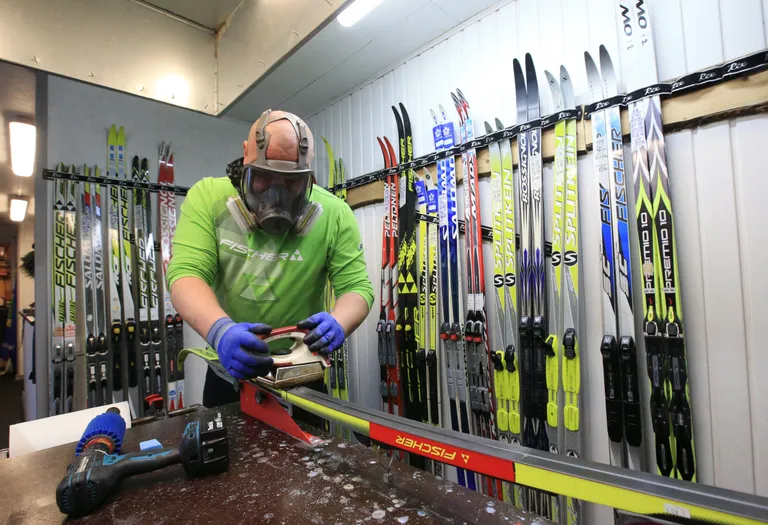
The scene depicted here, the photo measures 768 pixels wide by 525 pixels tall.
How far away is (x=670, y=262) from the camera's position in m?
1.58

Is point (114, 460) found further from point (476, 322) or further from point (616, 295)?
point (616, 295)

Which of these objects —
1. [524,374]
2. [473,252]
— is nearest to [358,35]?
[473,252]

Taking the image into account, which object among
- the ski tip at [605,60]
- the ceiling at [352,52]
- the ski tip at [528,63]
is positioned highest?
the ceiling at [352,52]

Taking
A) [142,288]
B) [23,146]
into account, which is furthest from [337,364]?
[23,146]

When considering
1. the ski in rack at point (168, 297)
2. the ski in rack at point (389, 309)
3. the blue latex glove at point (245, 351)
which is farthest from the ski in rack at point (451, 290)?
the ski in rack at point (168, 297)

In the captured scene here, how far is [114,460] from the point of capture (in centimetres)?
87

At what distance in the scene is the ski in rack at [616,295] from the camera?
165 centimetres

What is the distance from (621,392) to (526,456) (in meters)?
1.29

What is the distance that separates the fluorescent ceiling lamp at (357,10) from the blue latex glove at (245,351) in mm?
1785

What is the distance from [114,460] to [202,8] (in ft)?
8.79

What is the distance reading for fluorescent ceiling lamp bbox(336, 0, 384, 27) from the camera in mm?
2033

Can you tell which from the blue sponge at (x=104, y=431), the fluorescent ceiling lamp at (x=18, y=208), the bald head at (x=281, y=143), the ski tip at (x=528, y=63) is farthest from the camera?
the fluorescent ceiling lamp at (x=18, y=208)

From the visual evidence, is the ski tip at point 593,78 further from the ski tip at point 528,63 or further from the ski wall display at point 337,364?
the ski wall display at point 337,364

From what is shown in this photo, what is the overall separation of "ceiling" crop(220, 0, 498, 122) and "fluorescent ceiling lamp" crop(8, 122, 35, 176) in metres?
1.59
